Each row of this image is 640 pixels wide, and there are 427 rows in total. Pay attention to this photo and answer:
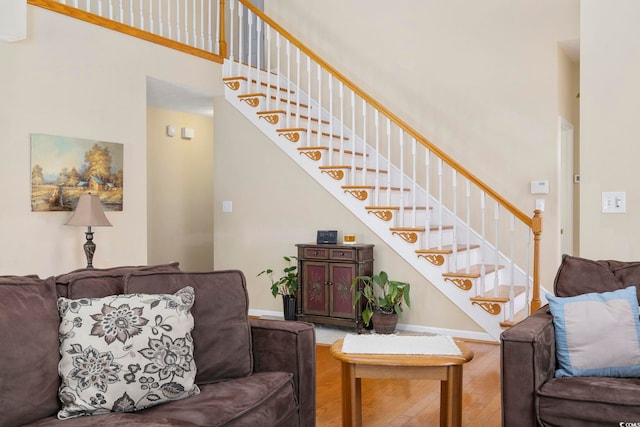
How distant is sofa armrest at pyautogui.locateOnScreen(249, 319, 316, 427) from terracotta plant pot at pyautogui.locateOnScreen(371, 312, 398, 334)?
2.70 meters

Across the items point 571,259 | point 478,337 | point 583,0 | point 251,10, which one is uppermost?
point 251,10

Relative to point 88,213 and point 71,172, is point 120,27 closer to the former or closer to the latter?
point 71,172

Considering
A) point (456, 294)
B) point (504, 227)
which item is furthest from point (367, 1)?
point (456, 294)

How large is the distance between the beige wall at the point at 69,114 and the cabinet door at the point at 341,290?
5.75ft

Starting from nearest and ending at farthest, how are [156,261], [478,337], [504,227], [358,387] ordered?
1. [358,387]
2. [478,337]
3. [504,227]
4. [156,261]

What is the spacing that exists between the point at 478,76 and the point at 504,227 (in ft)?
Answer: 5.02

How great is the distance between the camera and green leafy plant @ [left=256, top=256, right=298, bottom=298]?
5916 millimetres

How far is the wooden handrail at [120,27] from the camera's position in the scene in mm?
4789

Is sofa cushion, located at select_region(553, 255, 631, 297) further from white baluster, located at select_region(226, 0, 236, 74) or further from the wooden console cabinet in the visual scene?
white baluster, located at select_region(226, 0, 236, 74)

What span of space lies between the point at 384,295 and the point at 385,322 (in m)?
0.32

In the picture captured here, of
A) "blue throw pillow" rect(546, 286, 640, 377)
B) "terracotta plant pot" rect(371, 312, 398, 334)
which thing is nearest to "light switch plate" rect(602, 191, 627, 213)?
"blue throw pillow" rect(546, 286, 640, 377)

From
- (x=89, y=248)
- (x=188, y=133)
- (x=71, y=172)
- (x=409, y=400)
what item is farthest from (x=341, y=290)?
(x=188, y=133)

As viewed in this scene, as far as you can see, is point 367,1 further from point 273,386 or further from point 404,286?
point 273,386

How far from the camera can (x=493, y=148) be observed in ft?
20.0
